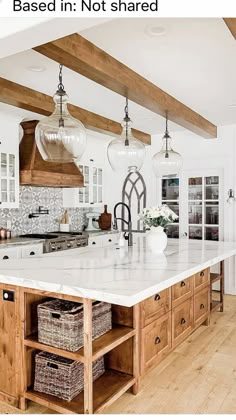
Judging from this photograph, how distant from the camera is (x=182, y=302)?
337 centimetres

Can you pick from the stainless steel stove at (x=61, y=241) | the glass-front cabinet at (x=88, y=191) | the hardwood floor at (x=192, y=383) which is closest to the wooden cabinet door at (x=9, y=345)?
the hardwood floor at (x=192, y=383)

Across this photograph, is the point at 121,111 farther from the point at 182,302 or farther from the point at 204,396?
the point at 204,396

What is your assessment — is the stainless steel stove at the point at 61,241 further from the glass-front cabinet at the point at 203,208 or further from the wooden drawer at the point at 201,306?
the wooden drawer at the point at 201,306

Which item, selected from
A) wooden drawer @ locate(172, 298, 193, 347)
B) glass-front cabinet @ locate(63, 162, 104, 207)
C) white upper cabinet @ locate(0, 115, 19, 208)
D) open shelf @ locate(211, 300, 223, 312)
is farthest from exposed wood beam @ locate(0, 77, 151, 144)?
open shelf @ locate(211, 300, 223, 312)

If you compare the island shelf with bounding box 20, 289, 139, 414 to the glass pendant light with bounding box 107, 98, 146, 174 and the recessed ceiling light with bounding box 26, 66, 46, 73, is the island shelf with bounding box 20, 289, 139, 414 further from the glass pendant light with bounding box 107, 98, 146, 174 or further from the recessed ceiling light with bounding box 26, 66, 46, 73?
the recessed ceiling light with bounding box 26, 66, 46, 73

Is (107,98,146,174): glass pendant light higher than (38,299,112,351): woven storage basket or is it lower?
higher

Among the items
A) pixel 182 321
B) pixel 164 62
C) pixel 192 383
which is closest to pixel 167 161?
pixel 164 62

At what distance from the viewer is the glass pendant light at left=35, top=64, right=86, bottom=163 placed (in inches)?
102

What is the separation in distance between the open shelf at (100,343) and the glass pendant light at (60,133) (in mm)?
1330

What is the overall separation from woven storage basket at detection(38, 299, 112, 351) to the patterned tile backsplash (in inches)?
115

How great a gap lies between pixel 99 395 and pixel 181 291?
1317 mm

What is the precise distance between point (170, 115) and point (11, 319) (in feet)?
9.48

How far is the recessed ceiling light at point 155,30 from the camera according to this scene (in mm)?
2389

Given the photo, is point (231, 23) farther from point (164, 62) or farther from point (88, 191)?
point (88, 191)
